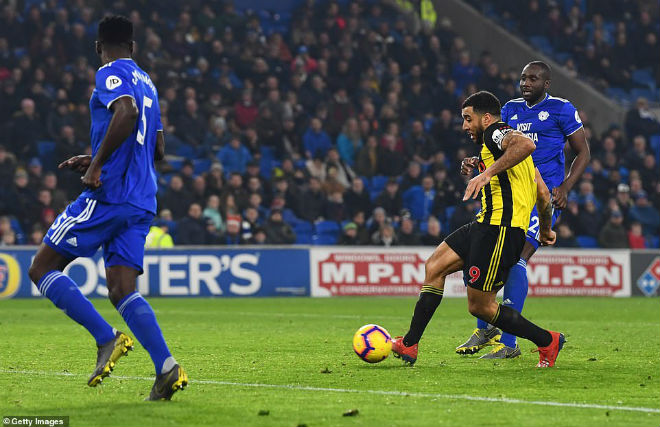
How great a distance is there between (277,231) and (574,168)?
458 inches

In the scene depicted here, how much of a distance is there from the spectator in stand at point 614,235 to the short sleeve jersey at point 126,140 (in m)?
17.1

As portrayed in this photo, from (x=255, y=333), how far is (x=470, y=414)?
645 centimetres

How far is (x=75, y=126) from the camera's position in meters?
21.1

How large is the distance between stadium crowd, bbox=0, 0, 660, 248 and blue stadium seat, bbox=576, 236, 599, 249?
30 mm

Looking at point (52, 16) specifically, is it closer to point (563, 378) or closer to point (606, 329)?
point (606, 329)

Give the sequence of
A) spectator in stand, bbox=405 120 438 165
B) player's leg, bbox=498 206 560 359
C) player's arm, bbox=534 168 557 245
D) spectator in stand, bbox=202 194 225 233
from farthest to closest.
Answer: spectator in stand, bbox=405 120 438 165 < spectator in stand, bbox=202 194 225 233 < player's leg, bbox=498 206 560 359 < player's arm, bbox=534 168 557 245

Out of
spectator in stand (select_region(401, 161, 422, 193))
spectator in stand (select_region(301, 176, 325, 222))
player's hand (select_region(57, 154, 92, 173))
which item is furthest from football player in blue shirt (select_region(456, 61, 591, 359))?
spectator in stand (select_region(401, 161, 422, 193))

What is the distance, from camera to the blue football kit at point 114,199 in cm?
645

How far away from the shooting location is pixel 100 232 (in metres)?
6.47

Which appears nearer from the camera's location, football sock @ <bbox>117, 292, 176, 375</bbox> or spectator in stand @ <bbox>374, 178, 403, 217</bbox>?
football sock @ <bbox>117, 292, 176, 375</bbox>

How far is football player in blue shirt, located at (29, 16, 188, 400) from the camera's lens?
632 centimetres

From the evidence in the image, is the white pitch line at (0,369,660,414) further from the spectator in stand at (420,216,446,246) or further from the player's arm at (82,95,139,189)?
the spectator in stand at (420,216,446,246)
